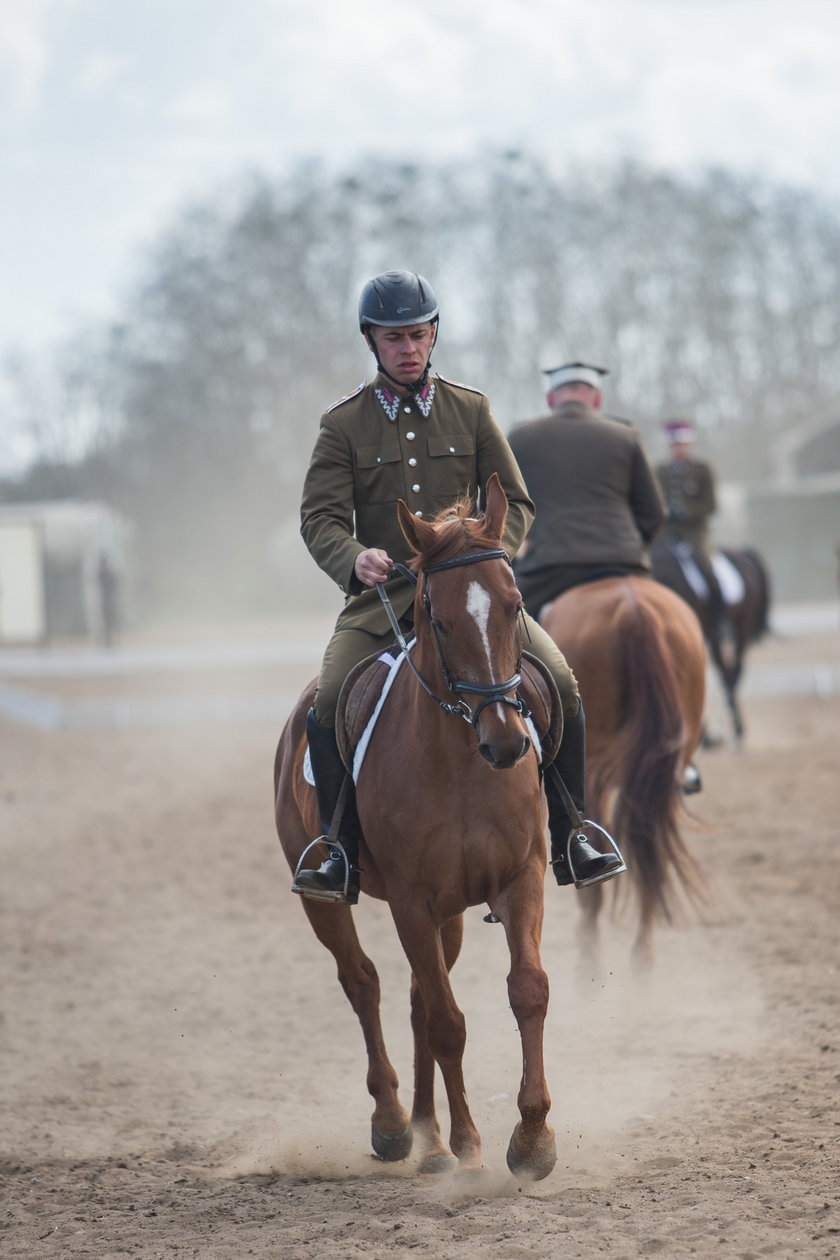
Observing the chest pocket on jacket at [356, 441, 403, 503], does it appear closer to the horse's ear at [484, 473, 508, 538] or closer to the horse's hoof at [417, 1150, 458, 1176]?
the horse's ear at [484, 473, 508, 538]

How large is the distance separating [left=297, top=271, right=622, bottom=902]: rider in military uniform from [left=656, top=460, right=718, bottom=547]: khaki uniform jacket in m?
7.55

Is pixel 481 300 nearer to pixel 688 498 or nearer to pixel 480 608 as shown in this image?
pixel 688 498

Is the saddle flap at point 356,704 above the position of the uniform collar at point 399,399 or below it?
below

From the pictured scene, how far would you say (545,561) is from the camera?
7711mm

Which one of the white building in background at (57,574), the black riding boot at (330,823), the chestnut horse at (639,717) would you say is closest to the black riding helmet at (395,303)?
the black riding boot at (330,823)

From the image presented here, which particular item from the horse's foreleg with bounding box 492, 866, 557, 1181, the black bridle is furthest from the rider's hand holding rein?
the horse's foreleg with bounding box 492, 866, 557, 1181

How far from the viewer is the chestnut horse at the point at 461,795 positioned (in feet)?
13.3

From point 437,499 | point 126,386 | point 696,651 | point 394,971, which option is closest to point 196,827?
point 394,971

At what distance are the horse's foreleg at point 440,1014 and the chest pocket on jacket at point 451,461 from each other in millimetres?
1397

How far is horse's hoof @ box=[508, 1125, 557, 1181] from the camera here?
4.29m

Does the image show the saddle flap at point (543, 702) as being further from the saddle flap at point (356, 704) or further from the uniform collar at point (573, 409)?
the uniform collar at point (573, 409)

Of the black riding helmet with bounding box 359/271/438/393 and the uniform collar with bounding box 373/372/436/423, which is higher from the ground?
the black riding helmet with bounding box 359/271/438/393

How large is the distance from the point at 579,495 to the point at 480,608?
12.1 ft

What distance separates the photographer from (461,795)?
436 cm
